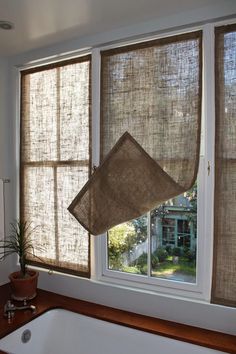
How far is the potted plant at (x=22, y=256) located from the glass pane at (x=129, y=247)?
2.11 ft

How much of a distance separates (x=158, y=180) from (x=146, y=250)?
568mm

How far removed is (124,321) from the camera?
1.95 meters

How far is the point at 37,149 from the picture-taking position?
2496 millimetres

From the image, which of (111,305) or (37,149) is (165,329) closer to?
(111,305)

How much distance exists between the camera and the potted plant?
2.28 m

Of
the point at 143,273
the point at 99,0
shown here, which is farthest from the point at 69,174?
the point at 99,0

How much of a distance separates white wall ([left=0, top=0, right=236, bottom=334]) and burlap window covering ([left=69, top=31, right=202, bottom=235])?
12 cm

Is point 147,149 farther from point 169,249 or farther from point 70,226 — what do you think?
point 70,226

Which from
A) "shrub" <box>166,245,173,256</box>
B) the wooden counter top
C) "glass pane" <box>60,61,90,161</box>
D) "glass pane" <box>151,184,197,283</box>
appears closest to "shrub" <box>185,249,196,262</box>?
"glass pane" <box>151,184,197,283</box>

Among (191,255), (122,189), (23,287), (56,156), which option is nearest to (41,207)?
(56,156)

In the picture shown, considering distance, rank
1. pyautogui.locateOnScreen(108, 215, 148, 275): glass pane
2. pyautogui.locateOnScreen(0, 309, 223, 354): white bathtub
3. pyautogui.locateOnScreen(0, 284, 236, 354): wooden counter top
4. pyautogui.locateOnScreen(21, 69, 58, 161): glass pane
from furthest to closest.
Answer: pyautogui.locateOnScreen(21, 69, 58, 161): glass pane → pyautogui.locateOnScreen(108, 215, 148, 275): glass pane → pyautogui.locateOnScreen(0, 309, 223, 354): white bathtub → pyautogui.locateOnScreen(0, 284, 236, 354): wooden counter top

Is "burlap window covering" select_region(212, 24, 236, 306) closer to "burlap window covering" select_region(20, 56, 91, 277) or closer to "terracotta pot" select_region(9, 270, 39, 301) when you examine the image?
"burlap window covering" select_region(20, 56, 91, 277)

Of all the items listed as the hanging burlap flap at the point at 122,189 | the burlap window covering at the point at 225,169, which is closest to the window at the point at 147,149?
the burlap window covering at the point at 225,169

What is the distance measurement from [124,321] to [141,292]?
0.70ft
